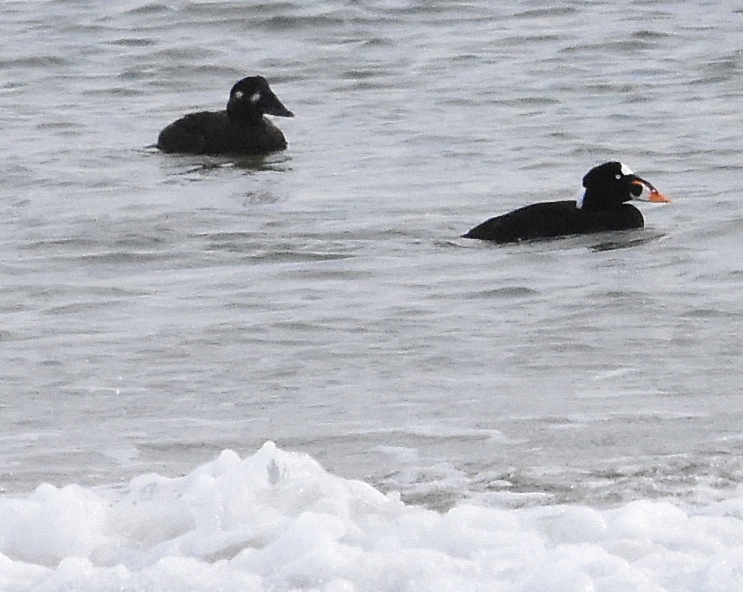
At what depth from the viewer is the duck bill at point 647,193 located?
41.1ft

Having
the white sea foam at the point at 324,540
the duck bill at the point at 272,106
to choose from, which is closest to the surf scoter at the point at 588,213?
the duck bill at the point at 272,106

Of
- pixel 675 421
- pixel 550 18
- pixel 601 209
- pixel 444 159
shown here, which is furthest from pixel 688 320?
pixel 550 18

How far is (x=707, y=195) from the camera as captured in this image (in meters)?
13.1

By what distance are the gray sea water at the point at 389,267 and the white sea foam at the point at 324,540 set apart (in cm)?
42

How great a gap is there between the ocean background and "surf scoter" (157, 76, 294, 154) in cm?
20

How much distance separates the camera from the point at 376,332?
9344 millimetres

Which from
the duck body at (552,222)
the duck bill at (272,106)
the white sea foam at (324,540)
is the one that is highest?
the white sea foam at (324,540)

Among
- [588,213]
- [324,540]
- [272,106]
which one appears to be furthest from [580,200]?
[324,540]

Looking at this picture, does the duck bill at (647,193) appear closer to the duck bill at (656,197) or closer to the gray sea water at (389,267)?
the duck bill at (656,197)

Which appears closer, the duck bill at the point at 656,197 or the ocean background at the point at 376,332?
the ocean background at the point at 376,332

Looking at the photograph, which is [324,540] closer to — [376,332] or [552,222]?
[376,332]

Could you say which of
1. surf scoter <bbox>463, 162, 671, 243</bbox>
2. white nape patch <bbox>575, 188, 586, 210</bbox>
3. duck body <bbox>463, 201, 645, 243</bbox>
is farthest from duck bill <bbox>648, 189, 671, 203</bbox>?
white nape patch <bbox>575, 188, 586, 210</bbox>

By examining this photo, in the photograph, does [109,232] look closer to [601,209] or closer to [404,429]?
[601,209]

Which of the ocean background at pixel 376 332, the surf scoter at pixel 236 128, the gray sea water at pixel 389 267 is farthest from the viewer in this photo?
the surf scoter at pixel 236 128
